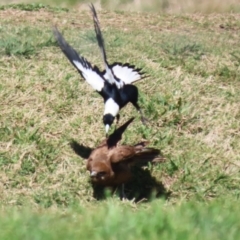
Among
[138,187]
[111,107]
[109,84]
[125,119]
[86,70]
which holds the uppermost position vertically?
[86,70]

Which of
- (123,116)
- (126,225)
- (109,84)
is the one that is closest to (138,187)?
(109,84)

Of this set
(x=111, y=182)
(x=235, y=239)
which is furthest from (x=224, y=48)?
(x=235, y=239)

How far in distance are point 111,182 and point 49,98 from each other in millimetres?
1640

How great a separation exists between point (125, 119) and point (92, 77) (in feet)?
2.80

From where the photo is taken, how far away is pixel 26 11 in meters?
11.1

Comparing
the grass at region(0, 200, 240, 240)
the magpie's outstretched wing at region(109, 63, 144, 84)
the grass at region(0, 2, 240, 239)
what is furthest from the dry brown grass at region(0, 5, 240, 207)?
the grass at region(0, 200, 240, 240)

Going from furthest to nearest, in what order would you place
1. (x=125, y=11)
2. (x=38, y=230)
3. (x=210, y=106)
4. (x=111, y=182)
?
(x=125, y=11)
(x=210, y=106)
(x=111, y=182)
(x=38, y=230)

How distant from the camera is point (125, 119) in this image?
7.46 m

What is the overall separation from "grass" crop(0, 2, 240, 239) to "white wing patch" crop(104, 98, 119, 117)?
1.68 ft

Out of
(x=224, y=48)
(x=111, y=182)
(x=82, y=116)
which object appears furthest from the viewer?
(x=224, y=48)

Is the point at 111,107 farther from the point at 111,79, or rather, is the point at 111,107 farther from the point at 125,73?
the point at 125,73

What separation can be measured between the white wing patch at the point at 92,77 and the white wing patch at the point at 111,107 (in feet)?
0.46

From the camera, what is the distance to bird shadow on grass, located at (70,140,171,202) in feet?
21.0

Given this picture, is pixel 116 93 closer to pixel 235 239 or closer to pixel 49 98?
pixel 49 98
